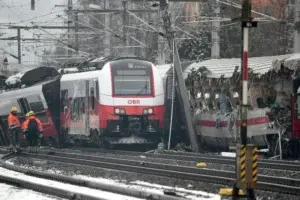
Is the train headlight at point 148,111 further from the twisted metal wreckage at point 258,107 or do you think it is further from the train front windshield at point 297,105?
the train front windshield at point 297,105

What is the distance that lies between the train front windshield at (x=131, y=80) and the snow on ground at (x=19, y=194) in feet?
40.5

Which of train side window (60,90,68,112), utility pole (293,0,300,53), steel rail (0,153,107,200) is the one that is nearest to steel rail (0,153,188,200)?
steel rail (0,153,107,200)

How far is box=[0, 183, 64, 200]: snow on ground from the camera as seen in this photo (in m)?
14.5

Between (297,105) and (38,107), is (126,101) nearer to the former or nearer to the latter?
(38,107)

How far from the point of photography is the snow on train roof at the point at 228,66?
25.5 meters

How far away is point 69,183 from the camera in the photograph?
17312 mm

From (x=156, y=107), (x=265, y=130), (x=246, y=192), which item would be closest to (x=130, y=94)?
(x=156, y=107)

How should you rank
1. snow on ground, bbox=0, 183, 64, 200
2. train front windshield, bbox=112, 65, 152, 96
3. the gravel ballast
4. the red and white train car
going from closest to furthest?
1. snow on ground, bbox=0, 183, 64, 200
2. the gravel ballast
3. the red and white train car
4. train front windshield, bbox=112, 65, 152, 96

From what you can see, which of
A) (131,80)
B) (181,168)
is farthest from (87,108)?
(181,168)

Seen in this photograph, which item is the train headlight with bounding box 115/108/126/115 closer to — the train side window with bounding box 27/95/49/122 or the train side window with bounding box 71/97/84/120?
the train side window with bounding box 71/97/84/120

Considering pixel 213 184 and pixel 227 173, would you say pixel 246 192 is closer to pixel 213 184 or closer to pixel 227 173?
pixel 213 184

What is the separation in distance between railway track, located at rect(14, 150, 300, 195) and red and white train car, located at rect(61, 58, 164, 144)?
224 centimetres

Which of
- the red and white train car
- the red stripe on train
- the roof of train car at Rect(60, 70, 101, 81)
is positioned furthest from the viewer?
the roof of train car at Rect(60, 70, 101, 81)

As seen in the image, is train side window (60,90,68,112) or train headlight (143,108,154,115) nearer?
train headlight (143,108,154,115)
